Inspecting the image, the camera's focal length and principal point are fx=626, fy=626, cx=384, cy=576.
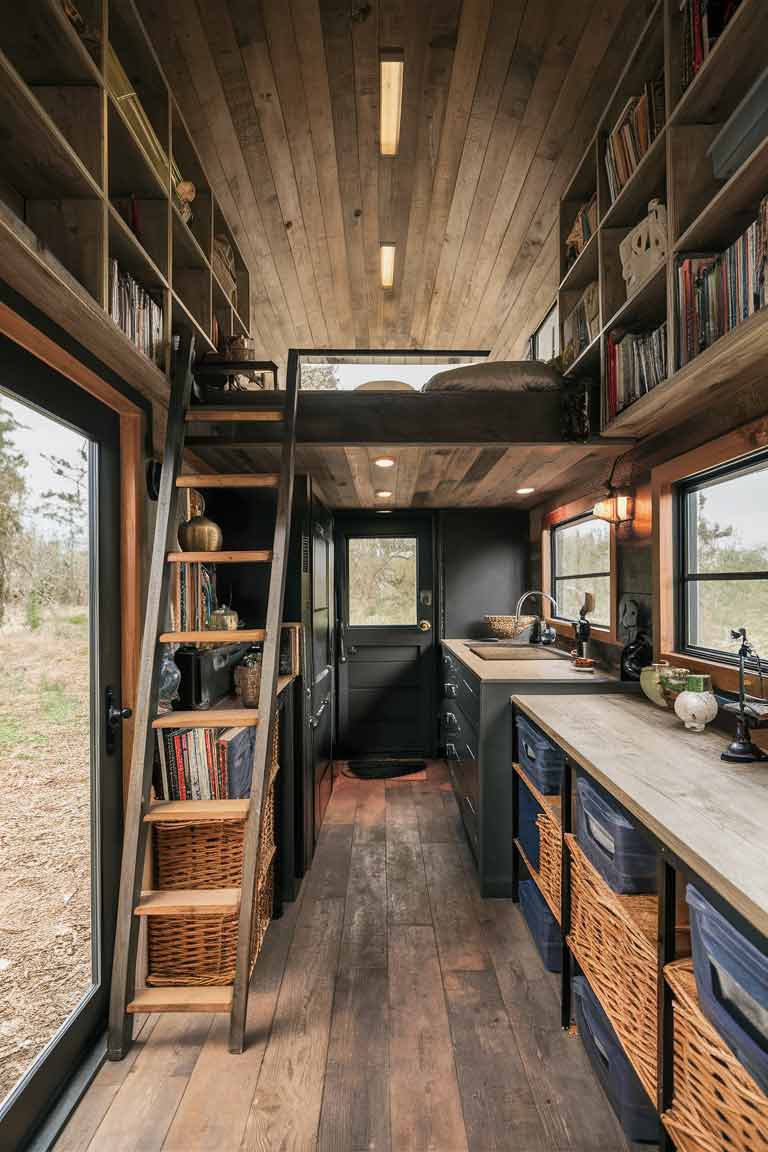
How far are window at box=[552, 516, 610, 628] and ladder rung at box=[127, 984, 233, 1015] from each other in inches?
94.6

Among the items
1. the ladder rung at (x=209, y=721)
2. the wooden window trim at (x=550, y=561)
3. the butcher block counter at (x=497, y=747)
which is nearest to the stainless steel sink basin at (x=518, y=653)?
the wooden window trim at (x=550, y=561)

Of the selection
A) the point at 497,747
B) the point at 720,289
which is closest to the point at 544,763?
the point at 497,747

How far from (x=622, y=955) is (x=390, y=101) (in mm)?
2788

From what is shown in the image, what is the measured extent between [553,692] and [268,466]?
5.64 ft

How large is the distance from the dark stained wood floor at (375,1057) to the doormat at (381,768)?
1868 mm

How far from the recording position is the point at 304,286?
144 inches

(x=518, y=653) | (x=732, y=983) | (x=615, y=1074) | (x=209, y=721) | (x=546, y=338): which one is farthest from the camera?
(x=546, y=338)

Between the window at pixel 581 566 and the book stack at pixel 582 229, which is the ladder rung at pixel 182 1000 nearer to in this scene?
the window at pixel 581 566

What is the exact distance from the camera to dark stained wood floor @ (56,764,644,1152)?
61.4 inches

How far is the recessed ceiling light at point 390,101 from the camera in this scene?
2107 mm

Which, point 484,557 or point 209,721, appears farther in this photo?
point 484,557

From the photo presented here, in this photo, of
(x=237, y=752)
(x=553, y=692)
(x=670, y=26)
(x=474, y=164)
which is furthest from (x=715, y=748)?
(x=474, y=164)

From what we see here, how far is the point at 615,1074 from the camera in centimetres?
158

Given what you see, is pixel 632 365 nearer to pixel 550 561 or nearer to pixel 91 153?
pixel 91 153
